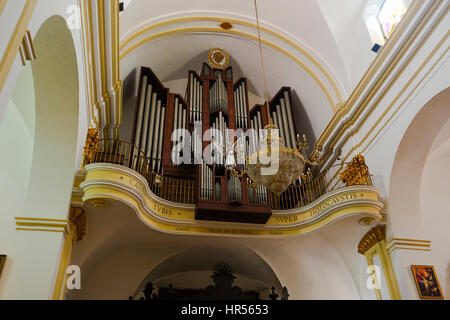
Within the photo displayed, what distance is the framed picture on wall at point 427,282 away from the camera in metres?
6.11

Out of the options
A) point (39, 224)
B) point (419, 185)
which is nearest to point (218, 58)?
point (419, 185)

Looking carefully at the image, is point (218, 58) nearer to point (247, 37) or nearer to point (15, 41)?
point (247, 37)

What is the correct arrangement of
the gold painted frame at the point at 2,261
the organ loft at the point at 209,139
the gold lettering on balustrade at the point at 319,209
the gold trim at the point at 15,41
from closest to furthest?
the gold trim at the point at 15,41 < the gold painted frame at the point at 2,261 < the gold lettering on balustrade at the point at 319,209 < the organ loft at the point at 209,139

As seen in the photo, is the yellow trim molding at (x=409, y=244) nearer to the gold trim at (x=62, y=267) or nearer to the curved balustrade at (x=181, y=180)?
the curved balustrade at (x=181, y=180)

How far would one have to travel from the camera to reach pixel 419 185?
22.9ft

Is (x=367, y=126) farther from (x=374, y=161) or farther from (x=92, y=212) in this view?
(x=92, y=212)

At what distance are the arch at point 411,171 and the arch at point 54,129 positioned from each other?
5314 mm

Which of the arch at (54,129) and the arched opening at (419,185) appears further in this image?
the arched opening at (419,185)

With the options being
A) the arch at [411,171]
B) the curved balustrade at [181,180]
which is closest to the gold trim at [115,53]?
the curved balustrade at [181,180]

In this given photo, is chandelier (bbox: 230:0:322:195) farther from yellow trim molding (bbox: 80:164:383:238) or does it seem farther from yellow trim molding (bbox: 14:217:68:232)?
yellow trim molding (bbox: 14:217:68:232)


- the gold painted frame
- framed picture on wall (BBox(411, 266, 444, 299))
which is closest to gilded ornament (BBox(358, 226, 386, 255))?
framed picture on wall (BBox(411, 266, 444, 299))

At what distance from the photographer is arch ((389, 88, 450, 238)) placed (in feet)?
21.5

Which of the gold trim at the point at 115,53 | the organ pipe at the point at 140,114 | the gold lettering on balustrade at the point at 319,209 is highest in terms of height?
the organ pipe at the point at 140,114

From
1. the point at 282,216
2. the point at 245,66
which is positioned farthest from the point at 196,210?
the point at 245,66
